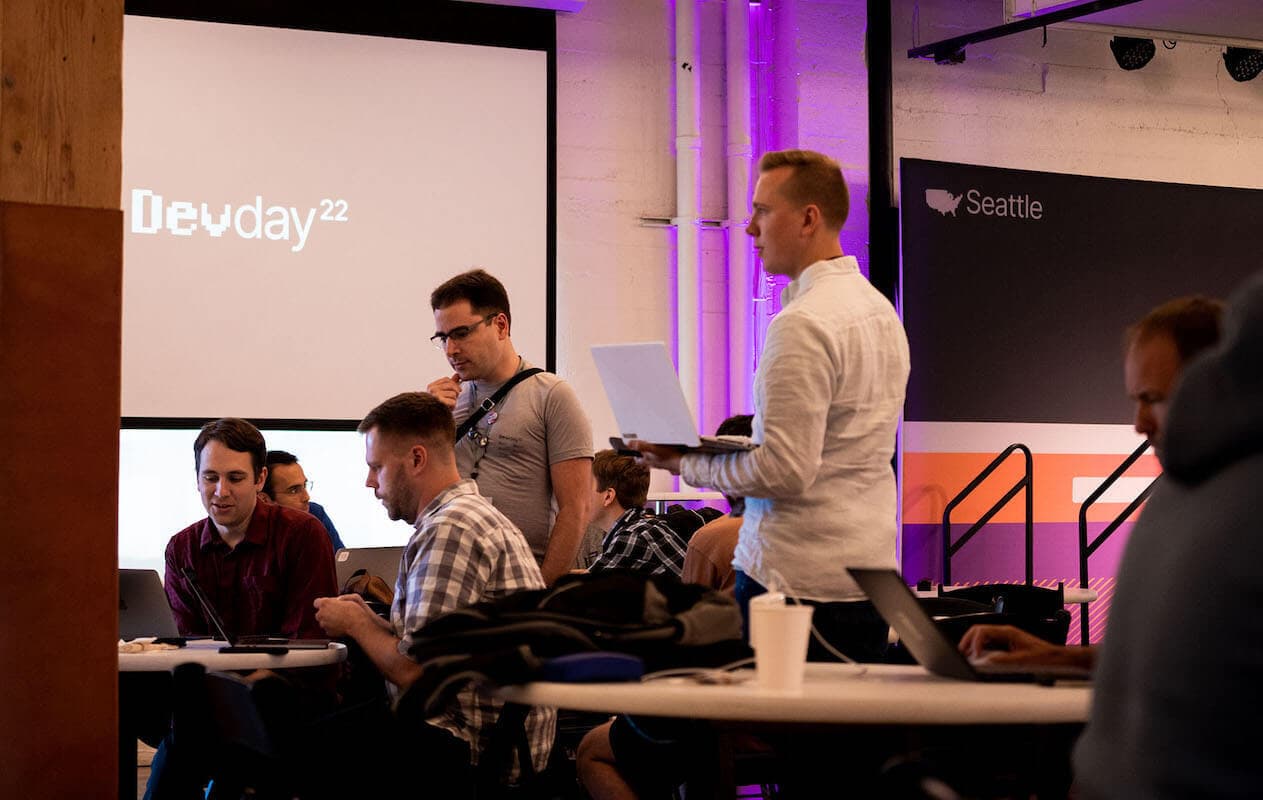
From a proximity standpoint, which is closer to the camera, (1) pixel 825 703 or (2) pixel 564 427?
(1) pixel 825 703

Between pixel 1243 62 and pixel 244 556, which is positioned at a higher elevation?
pixel 1243 62

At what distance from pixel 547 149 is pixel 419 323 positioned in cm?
106

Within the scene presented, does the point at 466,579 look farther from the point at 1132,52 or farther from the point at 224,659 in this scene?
the point at 1132,52

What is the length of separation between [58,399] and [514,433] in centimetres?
125

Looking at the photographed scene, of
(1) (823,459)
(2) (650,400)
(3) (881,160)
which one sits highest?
(3) (881,160)

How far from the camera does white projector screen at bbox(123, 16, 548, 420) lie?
651cm

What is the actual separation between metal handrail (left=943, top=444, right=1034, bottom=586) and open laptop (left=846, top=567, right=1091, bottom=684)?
553cm

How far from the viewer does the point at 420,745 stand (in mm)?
2529

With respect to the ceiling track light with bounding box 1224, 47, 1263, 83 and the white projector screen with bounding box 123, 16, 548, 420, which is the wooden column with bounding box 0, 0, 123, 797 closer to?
the white projector screen with bounding box 123, 16, 548, 420

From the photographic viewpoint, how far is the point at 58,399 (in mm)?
2977

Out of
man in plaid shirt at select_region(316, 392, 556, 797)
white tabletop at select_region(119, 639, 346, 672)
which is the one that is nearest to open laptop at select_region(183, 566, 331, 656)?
white tabletop at select_region(119, 639, 346, 672)

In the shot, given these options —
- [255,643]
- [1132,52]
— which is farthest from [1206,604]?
[1132,52]

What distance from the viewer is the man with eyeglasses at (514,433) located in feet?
12.8

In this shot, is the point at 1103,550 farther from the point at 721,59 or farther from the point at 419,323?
the point at 419,323
